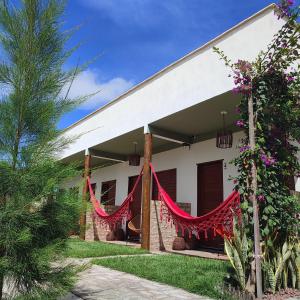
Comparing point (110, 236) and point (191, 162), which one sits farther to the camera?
point (110, 236)

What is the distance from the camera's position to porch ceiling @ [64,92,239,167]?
22.5 feet

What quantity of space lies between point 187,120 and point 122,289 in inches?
190

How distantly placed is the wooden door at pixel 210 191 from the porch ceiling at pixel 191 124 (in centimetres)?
83

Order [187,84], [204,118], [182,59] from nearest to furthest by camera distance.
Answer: [187,84] → [182,59] → [204,118]

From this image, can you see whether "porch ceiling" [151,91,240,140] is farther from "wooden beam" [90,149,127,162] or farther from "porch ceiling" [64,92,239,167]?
"wooden beam" [90,149,127,162]

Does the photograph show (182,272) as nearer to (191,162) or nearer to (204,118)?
(204,118)

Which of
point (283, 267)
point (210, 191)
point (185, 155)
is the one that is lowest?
point (283, 267)

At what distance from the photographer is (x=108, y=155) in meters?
11.9

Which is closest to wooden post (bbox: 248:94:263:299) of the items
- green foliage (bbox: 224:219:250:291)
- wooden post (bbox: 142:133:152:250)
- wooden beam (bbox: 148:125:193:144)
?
green foliage (bbox: 224:219:250:291)

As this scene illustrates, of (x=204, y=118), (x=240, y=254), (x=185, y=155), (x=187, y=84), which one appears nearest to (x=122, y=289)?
(x=240, y=254)

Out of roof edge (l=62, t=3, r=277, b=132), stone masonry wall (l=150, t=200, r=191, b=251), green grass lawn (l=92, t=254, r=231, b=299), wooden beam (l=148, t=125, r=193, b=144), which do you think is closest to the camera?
green grass lawn (l=92, t=254, r=231, b=299)

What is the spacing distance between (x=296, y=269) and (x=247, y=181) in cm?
121

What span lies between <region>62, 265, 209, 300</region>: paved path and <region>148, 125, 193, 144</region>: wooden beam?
4.25 metres

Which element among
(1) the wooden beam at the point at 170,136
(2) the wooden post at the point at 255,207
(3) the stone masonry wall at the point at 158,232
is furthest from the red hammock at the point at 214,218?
(1) the wooden beam at the point at 170,136
